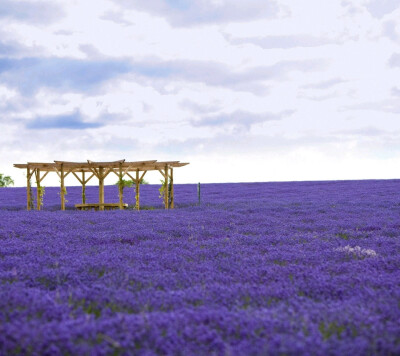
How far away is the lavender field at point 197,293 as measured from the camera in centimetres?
351

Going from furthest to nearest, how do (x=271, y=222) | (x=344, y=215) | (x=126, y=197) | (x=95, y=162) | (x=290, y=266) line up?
1. (x=126, y=197)
2. (x=95, y=162)
3. (x=344, y=215)
4. (x=271, y=222)
5. (x=290, y=266)

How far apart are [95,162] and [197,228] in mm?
12568

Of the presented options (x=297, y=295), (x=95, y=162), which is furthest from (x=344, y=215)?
(x=95, y=162)

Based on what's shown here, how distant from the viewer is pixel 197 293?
4.98 m

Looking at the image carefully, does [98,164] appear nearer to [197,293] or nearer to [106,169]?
[106,169]

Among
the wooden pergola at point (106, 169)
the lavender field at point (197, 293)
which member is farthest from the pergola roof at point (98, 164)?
the lavender field at point (197, 293)

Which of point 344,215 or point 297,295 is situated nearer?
point 297,295

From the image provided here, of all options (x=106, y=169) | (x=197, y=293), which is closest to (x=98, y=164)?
(x=106, y=169)

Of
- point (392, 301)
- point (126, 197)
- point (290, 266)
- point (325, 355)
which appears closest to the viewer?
point (325, 355)

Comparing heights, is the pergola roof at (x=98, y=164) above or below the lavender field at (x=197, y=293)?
above

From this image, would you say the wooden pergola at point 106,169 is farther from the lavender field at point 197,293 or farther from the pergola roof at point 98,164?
the lavender field at point 197,293

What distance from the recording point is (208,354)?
342 centimetres

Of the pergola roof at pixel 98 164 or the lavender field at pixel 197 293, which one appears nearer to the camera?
the lavender field at pixel 197 293

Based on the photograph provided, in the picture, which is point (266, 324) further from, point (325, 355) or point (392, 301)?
point (392, 301)
